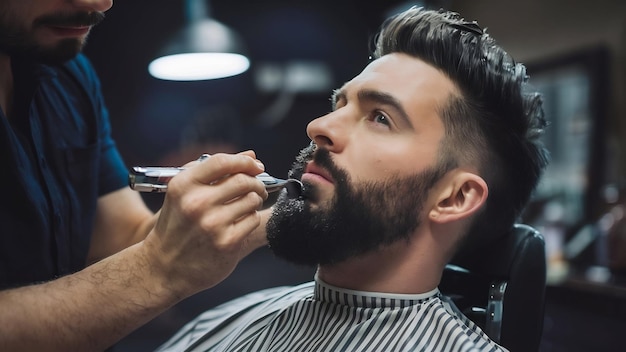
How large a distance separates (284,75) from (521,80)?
1.88 m

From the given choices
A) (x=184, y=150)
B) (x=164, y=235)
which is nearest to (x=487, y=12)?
(x=184, y=150)

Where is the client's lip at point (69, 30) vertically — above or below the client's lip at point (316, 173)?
above

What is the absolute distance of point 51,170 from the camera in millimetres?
1772

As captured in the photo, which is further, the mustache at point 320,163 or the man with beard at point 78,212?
the mustache at point 320,163

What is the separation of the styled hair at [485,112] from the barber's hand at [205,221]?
23.3 inches

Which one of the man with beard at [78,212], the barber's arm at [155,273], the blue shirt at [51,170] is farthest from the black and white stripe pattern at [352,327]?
the blue shirt at [51,170]

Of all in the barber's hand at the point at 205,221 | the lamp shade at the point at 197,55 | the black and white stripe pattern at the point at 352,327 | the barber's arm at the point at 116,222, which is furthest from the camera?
the lamp shade at the point at 197,55

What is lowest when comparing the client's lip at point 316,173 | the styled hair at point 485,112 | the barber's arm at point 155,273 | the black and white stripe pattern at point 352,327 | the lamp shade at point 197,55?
the black and white stripe pattern at point 352,327

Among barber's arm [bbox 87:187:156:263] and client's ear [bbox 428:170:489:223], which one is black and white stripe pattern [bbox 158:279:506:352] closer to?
client's ear [bbox 428:170:489:223]

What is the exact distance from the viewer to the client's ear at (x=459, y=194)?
5.23ft

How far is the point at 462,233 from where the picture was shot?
1.71m

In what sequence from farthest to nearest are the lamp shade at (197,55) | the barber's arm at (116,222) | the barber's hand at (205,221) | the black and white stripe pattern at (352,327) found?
1. the lamp shade at (197,55)
2. the barber's arm at (116,222)
3. the black and white stripe pattern at (352,327)
4. the barber's hand at (205,221)

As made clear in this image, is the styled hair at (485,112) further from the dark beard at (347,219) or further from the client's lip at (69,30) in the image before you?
the client's lip at (69,30)

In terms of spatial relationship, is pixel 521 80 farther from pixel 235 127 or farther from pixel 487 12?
pixel 487 12
